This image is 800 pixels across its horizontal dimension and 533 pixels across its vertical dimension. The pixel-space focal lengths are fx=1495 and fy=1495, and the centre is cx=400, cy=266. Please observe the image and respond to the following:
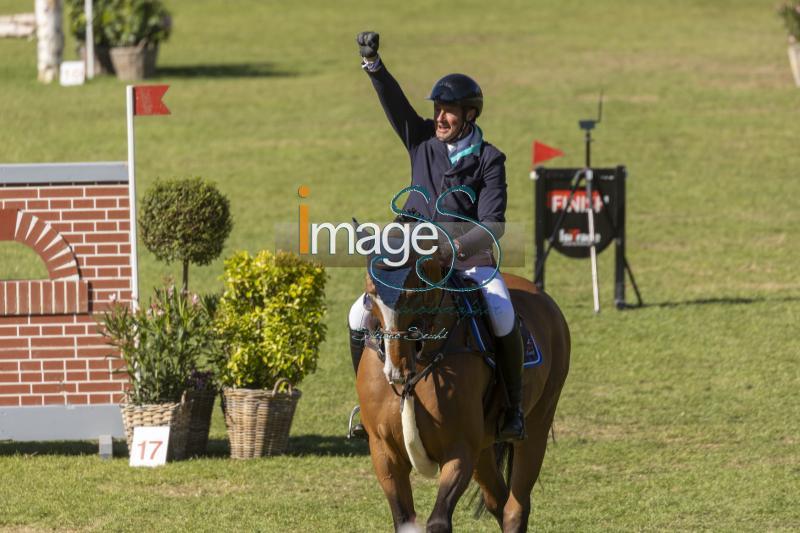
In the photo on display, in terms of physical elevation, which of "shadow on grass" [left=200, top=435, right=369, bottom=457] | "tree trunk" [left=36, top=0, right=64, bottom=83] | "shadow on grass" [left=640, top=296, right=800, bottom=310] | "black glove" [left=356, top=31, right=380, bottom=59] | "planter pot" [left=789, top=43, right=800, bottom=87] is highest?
"tree trunk" [left=36, top=0, right=64, bottom=83]

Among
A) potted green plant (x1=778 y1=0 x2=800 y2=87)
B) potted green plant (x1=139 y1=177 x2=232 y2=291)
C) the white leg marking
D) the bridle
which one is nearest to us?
the bridle

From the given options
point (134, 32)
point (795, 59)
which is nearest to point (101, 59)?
point (134, 32)

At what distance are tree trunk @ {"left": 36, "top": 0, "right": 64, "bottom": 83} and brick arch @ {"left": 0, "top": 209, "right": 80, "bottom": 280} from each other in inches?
748

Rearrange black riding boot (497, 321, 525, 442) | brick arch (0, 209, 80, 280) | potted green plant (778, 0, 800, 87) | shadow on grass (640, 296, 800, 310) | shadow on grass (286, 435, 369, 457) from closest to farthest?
black riding boot (497, 321, 525, 442)
brick arch (0, 209, 80, 280)
shadow on grass (286, 435, 369, 457)
shadow on grass (640, 296, 800, 310)
potted green plant (778, 0, 800, 87)

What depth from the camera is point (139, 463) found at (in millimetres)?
10531

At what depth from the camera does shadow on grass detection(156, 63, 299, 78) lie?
31750mm

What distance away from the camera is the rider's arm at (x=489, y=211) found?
691 cm

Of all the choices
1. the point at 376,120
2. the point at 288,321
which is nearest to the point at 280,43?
the point at 376,120

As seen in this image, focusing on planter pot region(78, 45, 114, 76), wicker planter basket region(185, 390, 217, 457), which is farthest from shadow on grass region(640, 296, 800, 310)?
planter pot region(78, 45, 114, 76)

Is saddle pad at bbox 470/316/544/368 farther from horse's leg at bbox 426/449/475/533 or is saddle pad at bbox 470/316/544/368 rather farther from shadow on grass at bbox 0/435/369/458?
shadow on grass at bbox 0/435/369/458

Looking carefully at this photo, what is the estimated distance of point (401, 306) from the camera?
21.9 feet

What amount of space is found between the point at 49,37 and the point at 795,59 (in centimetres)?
1480

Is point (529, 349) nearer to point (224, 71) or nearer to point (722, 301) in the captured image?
point (722, 301)

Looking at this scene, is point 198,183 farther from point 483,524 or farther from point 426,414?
point 426,414
